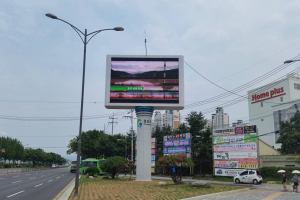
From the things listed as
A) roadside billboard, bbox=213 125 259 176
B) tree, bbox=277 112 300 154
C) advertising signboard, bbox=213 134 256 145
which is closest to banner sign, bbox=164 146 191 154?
roadside billboard, bbox=213 125 259 176

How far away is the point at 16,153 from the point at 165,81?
8507 cm

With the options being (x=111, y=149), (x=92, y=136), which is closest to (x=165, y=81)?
(x=111, y=149)

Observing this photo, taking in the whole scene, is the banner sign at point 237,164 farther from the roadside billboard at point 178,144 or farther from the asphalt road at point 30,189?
the asphalt road at point 30,189

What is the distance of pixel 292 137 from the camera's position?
5238 centimetres

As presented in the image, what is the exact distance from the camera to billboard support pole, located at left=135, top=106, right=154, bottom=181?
2962 cm

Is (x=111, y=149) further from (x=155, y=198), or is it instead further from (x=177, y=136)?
(x=155, y=198)

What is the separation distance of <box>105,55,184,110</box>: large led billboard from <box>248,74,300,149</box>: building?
6240cm

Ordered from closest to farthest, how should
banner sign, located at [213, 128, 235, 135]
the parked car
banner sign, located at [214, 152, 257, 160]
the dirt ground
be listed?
the dirt ground → the parked car → banner sign, located at [214, 152, 257, 160] → banner sign, located at [213, 128, 235, 135]

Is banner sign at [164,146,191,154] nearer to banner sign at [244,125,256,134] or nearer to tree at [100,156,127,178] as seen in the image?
banner sign at [244,125,256,134]

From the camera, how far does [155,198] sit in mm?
15297

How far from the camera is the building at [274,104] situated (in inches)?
3435

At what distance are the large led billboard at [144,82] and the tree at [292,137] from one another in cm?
3315

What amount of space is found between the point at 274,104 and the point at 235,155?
69.3 meters

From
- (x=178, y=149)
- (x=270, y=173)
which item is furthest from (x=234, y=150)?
(x=178, y=149)
